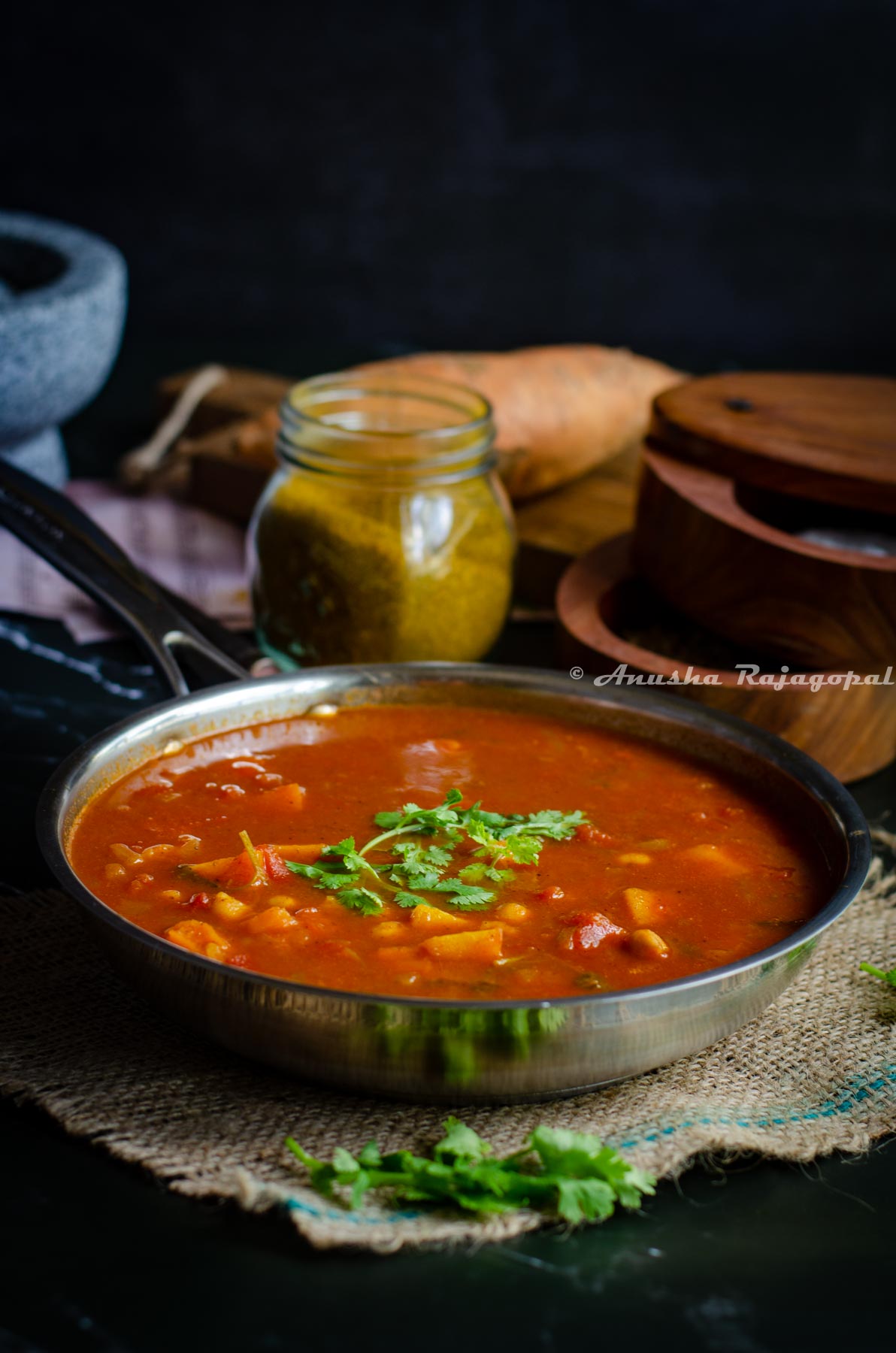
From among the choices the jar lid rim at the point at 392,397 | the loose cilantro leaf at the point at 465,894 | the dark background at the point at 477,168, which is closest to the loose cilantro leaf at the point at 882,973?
the loose cilantro leaf at the point at 465,894

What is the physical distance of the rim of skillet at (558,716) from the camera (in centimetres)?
147

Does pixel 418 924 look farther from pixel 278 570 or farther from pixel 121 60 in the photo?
pixel 121 60

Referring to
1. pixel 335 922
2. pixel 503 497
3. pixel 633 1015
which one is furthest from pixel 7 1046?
pixel 503 497

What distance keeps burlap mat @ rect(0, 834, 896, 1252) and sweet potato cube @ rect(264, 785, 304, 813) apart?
0.98ft

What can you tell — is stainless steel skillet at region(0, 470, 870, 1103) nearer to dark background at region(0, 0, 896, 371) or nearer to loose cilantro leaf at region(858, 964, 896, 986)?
loose cilantro leaf at region(858, 964, 896, 986)

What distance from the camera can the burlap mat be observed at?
1545 mm

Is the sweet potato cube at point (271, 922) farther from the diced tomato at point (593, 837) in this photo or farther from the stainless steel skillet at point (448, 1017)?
the diced tomato at point (593, 837)

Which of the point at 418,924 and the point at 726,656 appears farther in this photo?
the point at 726,656

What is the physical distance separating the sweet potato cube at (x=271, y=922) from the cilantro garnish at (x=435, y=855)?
0.26 ft

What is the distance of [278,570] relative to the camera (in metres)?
2.72

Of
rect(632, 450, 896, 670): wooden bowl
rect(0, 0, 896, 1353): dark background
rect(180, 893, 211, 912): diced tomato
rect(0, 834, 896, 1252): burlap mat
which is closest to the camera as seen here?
rect(0, 834, 896, 1252): burlap mat

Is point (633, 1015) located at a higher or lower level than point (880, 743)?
higher

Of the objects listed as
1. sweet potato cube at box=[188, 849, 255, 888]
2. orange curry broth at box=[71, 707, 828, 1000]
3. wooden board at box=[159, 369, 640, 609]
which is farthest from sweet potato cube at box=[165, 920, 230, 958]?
wooden board at box=[159, 369, 640, 609]

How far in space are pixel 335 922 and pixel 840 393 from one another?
190 centimetres
